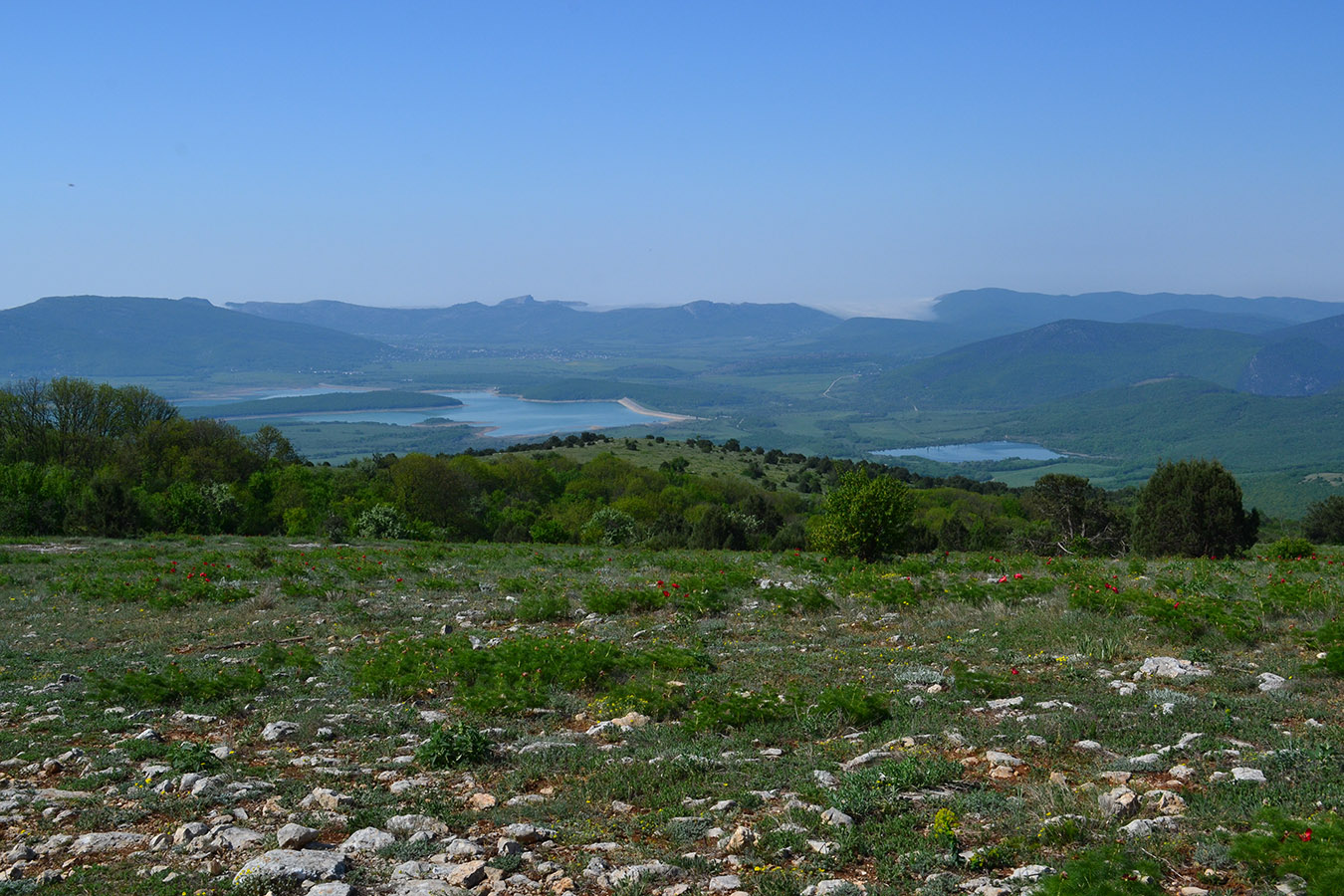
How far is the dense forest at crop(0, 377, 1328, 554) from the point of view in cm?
3906

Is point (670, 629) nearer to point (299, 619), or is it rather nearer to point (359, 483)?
point (299, 619)

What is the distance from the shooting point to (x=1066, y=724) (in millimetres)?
7504

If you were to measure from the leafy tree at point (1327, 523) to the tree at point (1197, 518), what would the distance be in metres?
25.5

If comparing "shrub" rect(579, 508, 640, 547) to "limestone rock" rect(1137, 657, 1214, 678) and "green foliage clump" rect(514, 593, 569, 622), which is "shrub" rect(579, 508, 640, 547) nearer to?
"green foliage clump" rect(514, 593, 569, 622)

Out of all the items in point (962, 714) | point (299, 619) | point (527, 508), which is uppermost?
point (962, 714)

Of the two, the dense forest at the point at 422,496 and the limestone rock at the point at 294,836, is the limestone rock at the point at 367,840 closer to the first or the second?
the limestone rock at the point at 294,836

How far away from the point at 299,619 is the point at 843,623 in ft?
32.1

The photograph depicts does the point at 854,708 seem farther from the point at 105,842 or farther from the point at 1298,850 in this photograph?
the point at 105,842

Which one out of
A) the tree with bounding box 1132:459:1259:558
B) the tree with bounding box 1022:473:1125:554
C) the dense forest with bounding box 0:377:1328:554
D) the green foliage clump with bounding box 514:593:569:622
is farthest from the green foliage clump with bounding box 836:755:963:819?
the tree with bounding box 1022:473:1125:554

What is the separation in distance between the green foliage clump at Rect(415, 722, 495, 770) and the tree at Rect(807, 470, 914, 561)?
1491 cm

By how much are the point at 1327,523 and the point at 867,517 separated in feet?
154

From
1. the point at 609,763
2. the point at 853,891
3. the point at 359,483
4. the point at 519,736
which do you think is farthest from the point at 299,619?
the point at 359,483

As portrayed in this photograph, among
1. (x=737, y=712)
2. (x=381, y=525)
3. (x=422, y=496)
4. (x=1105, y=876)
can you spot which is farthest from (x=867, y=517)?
(x=422, y=496)

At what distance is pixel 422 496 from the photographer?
58375 millimetres
